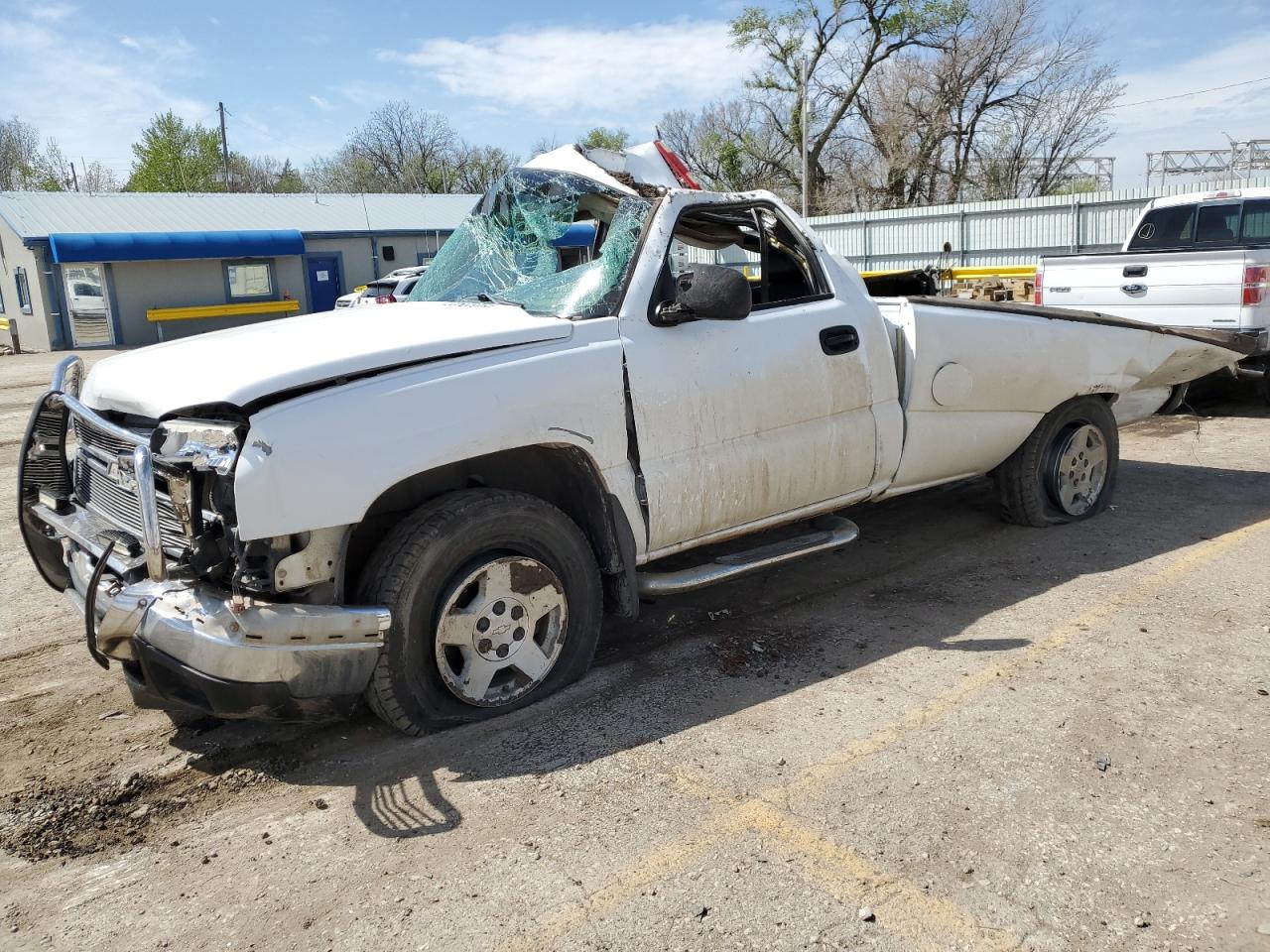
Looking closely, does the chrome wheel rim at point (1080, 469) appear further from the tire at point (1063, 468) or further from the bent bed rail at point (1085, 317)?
the bent bed rail at point (1085, 317)

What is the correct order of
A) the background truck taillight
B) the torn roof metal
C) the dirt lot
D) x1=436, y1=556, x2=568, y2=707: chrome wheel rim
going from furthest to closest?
the background truck taillight, the torn roof metal, x1=436, y1=556, x2=568, y2=707: chrome wheel rim, the dirt lot

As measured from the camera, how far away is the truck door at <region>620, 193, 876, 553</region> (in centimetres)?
419

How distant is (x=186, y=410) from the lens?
11.3 feet

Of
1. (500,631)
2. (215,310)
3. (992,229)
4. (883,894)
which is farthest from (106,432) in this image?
(215,310)

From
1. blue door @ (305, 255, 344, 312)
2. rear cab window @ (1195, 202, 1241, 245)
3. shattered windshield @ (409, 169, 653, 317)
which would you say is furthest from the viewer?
blue door @ (305, 255, 344, 312)

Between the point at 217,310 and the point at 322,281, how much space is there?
3830 mm

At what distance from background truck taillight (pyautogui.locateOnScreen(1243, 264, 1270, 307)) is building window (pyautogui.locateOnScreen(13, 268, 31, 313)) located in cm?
3096

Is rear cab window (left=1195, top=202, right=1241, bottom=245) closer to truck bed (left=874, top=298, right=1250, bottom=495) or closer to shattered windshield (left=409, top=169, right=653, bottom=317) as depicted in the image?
truck bed (left=874, top=298, right=1250, bottom=495)

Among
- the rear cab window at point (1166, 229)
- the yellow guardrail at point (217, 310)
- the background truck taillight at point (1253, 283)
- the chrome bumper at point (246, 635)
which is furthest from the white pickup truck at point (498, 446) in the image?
the yellow guardrail at point (217, 310)

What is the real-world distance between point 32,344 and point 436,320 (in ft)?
104

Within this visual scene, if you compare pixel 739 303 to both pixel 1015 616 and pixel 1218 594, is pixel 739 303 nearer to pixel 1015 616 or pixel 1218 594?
pixel 1015 616

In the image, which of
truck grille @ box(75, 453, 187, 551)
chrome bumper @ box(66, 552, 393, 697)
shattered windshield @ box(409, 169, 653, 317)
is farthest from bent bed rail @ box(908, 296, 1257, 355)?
truck grille @ box(75, 453, 187, 551)

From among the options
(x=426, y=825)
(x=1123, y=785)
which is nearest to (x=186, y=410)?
(x=426, y=825)

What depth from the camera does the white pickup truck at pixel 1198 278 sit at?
9141 mm
